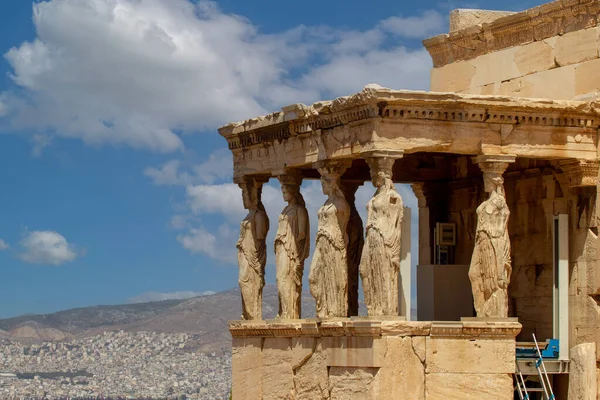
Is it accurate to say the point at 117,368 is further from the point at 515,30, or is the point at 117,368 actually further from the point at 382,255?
the point at 382,255

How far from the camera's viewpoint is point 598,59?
22.9m

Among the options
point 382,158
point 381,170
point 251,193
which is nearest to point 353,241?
point 251,193

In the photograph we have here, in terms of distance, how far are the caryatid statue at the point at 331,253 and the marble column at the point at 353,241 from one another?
4.44 ft

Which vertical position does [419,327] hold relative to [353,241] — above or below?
below

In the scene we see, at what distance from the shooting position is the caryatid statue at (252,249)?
24.9 meters

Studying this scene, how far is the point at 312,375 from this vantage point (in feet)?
74.6

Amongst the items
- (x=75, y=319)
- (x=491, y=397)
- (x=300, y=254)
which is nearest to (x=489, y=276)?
(x=491, y=397)

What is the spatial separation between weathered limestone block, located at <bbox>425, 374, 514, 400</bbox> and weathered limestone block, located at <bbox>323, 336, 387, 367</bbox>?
745 mm

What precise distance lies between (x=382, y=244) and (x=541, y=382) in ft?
9.64

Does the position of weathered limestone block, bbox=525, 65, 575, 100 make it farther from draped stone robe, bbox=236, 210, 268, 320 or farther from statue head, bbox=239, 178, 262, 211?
draped stone robe, bbox=236, 210, 268, 320

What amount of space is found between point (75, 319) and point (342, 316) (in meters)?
98.6

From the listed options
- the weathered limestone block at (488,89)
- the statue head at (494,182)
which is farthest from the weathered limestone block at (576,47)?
the statue head at (494,182)

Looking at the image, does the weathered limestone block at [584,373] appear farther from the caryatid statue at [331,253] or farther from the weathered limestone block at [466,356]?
the caryatid statue at [331,253]

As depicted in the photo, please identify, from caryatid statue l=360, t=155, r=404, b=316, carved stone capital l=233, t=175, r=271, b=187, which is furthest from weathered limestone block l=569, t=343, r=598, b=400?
carved stone capital l=233, t=175, r=271, b=187
